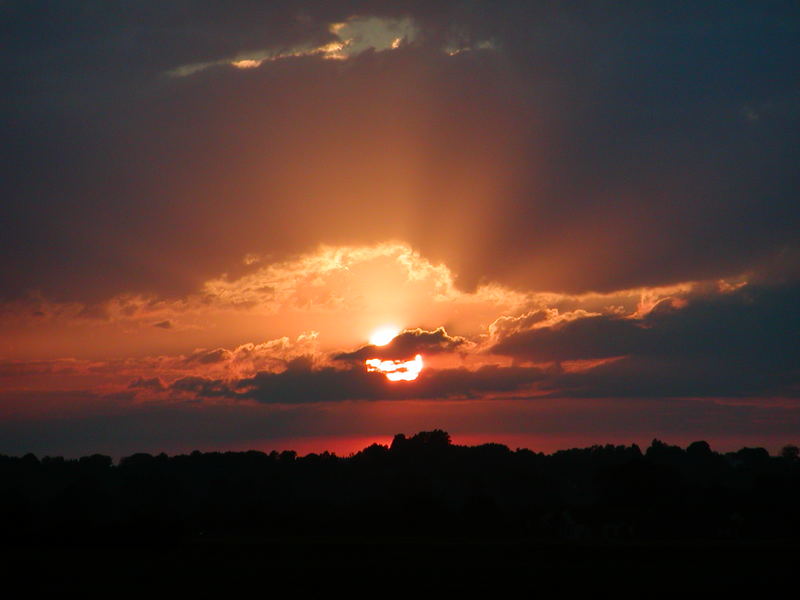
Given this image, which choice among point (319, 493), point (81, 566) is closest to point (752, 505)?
point (319, 493)

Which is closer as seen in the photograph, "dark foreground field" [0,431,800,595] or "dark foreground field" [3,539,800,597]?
"dark foreground field" [3,539,800,597]

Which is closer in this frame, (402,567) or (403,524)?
(402,567)

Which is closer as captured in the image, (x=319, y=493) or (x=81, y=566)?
(x=81, y=566)

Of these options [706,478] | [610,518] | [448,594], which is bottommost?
[448,594]

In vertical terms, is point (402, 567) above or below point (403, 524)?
below

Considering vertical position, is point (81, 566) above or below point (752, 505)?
below

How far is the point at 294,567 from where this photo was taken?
61.7 metres

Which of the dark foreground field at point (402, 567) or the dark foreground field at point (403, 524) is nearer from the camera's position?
the dark foreground field at point (402, 567)

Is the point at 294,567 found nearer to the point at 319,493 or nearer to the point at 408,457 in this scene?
the point at 319,493

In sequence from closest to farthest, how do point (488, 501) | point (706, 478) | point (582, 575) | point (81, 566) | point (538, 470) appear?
point (582, 575) → point (81, 566) → point (488, 501) → point (706, 478) → point (538, 470)

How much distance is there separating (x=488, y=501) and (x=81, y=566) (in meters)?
42.0

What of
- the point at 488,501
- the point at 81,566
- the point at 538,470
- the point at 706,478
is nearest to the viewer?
the point at 81,566

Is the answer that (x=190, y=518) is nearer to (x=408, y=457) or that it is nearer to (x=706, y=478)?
(x=408, y=457)

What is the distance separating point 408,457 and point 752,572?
85.2 metres
